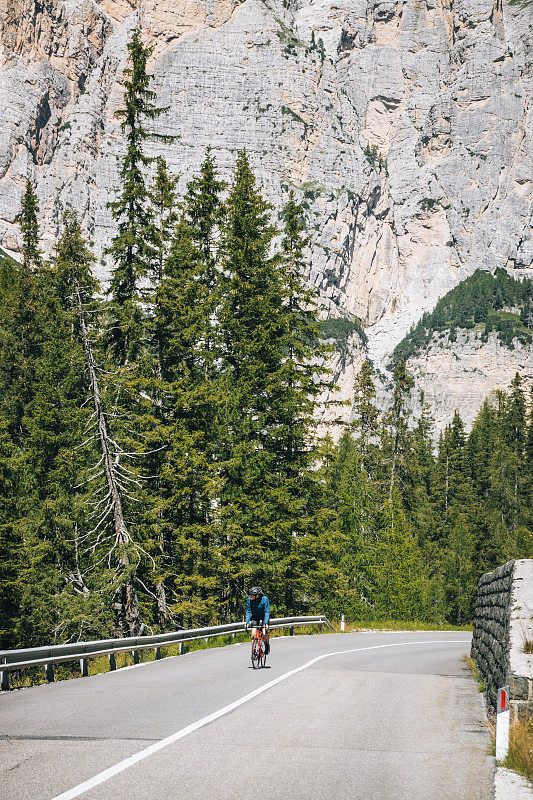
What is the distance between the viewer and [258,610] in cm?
1538

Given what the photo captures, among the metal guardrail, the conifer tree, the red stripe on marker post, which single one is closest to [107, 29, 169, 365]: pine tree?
the conifer tree

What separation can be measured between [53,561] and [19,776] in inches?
996

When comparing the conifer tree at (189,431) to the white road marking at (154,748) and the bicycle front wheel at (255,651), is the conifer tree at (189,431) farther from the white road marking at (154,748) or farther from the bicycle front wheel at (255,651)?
the white road marking at (154,748)

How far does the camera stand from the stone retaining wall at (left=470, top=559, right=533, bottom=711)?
8.05m

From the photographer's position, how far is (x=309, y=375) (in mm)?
30375

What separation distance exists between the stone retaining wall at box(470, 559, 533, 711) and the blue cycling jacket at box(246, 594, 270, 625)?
4.30 meters

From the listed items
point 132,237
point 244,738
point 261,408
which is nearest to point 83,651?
point 244,738

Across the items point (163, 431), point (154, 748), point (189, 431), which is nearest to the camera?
point (154, 748)

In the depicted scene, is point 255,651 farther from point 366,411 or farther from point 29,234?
point 366,411

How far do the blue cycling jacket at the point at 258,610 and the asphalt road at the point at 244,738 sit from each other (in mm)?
1221

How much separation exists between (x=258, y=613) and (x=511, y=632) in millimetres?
7404

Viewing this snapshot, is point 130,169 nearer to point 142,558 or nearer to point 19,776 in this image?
point 142,558

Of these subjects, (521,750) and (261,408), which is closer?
(521,750)

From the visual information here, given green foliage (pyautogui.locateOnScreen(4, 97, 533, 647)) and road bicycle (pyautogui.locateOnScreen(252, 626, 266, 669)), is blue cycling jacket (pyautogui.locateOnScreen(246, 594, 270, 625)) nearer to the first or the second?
road bicycle (pyautogui.locateOnScreen(252, 626, 266, 669))
